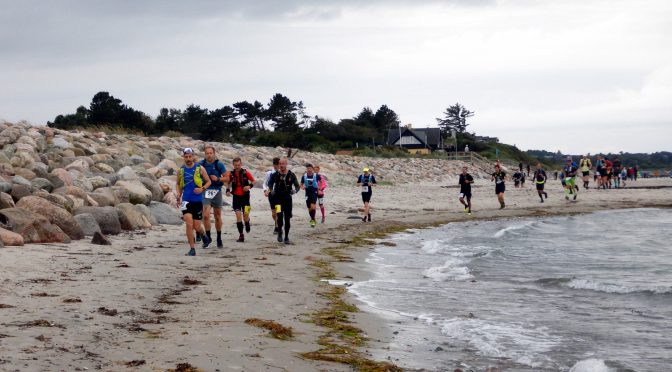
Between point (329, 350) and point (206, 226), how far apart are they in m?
8.14

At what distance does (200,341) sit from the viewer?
6.42m

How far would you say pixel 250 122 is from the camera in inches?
3460

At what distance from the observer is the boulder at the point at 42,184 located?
16.8m

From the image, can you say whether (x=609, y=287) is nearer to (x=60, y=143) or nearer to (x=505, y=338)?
(x=505, y=338)

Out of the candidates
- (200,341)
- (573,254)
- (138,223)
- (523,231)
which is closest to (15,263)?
(200,341)

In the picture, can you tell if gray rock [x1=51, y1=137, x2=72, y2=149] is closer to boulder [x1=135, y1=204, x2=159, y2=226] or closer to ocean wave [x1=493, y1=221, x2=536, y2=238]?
boulder [x1=135, y1=204, x2=159, y2=226]

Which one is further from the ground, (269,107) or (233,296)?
(269,107)

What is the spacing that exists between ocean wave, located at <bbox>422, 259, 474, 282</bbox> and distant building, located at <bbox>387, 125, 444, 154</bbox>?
279 ft

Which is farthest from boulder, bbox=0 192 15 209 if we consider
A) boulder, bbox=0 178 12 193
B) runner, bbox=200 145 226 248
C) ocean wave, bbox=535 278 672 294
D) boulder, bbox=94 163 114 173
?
ocean wave, bbox=535 278 672 294

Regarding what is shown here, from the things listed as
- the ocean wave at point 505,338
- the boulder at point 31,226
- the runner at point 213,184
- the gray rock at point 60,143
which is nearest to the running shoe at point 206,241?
the runner at point 213,184

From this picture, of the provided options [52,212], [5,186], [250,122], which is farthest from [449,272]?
[250,122]

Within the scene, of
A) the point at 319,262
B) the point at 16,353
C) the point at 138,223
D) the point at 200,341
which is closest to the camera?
the point at 16,353

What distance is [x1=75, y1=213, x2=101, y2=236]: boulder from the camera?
14344 mm

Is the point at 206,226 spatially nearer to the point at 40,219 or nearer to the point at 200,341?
the point at 40,219
